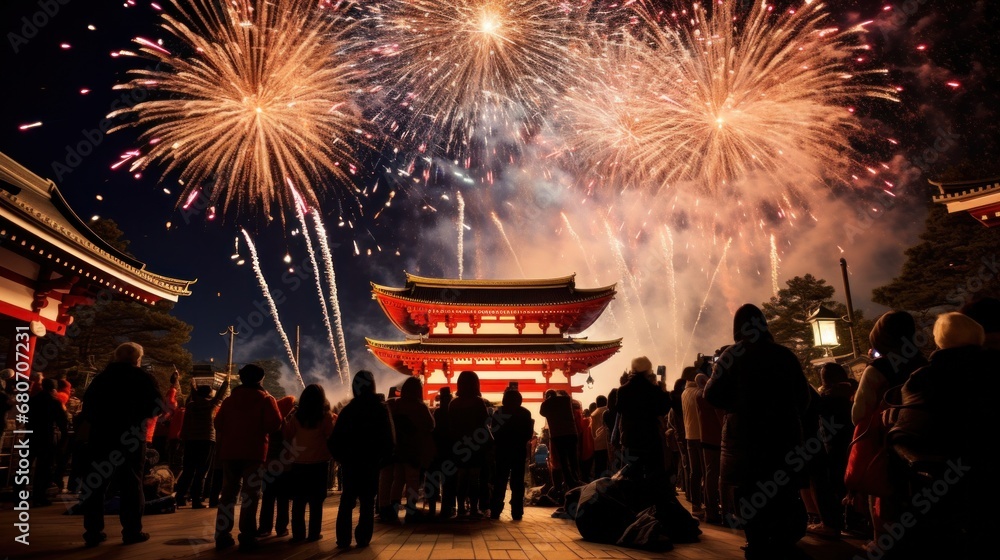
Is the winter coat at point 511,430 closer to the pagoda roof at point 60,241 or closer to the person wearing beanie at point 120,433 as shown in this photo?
the person wearing beanie at point 120,433

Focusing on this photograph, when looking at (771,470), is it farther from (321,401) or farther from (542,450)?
(542,450)

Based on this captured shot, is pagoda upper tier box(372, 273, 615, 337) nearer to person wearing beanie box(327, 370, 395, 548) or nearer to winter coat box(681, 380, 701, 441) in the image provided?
winter coat box(681, 380, 701, 441)

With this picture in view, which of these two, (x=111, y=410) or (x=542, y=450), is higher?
(x=111, y=410)

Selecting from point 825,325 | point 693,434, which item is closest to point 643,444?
point 693,434

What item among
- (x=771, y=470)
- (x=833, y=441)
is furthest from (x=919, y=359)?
(x=833, y=441)

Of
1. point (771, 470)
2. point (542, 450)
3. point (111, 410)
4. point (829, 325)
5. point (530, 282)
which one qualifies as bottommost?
point (542, 450)

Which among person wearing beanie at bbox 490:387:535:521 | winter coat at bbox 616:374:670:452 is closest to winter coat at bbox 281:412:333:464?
person wearing beanie at bbox 490:387:535:521
